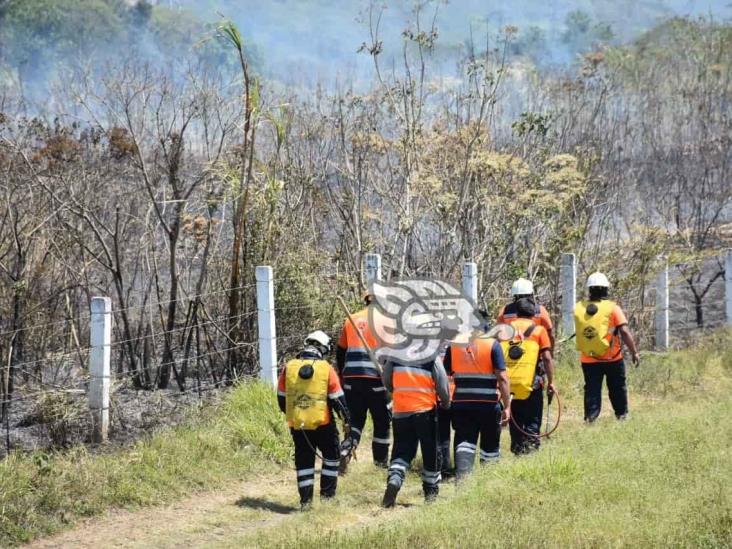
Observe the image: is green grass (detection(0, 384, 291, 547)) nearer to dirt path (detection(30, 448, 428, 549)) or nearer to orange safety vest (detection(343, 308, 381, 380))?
dirt path (detection(30, 448, 428, 549))

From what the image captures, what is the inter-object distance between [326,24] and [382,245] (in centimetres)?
7036

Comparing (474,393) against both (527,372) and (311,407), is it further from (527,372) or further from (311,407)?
(311,407)

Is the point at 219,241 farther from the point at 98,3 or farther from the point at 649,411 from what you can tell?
the point at 98,3

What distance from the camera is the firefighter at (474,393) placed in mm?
8828

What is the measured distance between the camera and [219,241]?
13164 mm

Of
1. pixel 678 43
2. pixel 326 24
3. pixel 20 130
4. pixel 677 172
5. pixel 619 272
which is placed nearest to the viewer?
pixel 20 130

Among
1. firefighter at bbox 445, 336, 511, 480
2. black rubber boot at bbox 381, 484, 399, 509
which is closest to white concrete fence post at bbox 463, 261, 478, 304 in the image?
firefighter at bbox 445, 336, 511, 480

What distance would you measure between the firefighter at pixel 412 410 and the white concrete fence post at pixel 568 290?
702cm

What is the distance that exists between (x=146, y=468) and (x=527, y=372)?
11.5 ft

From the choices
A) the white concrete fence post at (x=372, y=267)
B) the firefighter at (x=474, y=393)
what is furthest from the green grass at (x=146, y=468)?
the white concrete fence post at (x=372, y=267)

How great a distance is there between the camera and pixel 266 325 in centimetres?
1101

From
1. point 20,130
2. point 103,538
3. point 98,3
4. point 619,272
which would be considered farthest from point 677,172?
point 98,3

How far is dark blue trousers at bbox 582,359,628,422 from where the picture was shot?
11.1 metres

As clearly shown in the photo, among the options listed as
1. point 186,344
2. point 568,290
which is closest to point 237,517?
point 186,344
